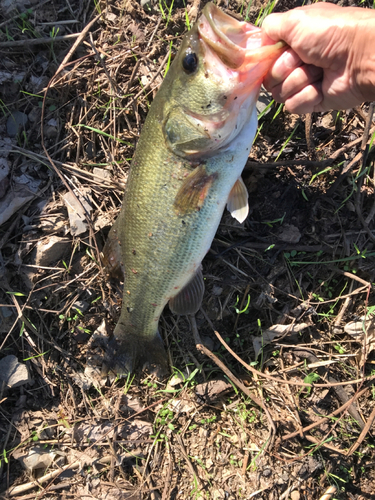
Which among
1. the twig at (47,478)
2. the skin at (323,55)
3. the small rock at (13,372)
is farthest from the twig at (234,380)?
the skin at (323,55)

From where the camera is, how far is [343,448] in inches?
118

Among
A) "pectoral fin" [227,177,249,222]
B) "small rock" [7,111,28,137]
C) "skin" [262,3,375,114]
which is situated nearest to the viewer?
"skin" [262,3,375,114]

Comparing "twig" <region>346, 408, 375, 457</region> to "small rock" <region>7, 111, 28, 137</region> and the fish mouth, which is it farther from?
"small rock" <region>7, 111, 28, 137</region>

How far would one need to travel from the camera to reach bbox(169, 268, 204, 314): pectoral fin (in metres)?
2.62

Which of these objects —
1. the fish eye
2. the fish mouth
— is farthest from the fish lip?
the fish eye

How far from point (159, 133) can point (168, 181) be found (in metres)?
0.33

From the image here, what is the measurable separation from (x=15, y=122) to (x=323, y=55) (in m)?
2.72

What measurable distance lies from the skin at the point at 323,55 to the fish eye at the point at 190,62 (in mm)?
445

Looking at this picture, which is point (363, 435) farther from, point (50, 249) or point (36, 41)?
point (36, 41)

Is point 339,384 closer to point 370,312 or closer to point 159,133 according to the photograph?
point 370,312

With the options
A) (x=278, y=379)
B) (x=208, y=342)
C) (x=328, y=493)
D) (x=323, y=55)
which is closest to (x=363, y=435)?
(x=328, y=493)

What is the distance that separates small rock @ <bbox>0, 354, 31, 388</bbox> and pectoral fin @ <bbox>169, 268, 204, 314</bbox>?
1616mm

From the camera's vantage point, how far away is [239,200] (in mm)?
2434

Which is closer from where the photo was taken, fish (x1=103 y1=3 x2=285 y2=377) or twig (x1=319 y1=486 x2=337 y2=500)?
fish (x1=103 y1=3 x2=285 y2=377)
